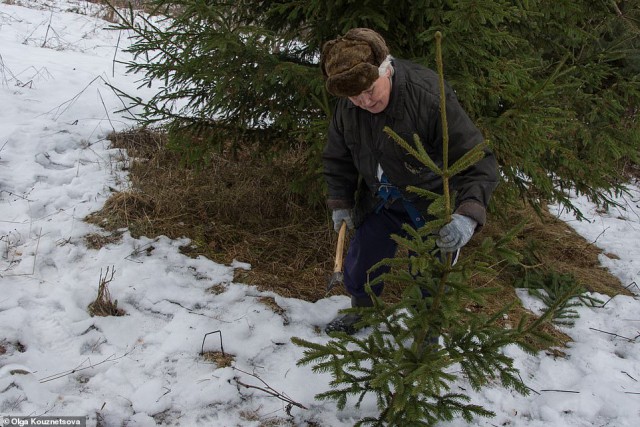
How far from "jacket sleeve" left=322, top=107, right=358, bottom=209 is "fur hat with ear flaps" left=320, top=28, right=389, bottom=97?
53 cm

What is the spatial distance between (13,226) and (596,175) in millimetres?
4902

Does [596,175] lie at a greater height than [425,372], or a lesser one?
greater

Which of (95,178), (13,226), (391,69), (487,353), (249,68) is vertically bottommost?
(487,353)

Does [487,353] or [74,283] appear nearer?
[487,353]

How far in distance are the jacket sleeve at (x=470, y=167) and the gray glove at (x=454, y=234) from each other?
9 cm

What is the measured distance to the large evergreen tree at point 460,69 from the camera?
10.1ft

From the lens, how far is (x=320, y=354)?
1.96m

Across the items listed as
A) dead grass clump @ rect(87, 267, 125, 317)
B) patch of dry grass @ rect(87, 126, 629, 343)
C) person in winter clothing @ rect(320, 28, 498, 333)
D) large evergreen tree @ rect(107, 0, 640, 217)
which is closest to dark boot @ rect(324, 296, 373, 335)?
person in winter clothing @ rect(320, 28, 498, 333)

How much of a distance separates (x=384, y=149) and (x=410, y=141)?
0.16 meters

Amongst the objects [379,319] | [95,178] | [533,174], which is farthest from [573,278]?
[95,178]

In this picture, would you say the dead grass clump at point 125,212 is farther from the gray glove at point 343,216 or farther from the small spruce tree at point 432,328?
the small spruce tree at point 432,328

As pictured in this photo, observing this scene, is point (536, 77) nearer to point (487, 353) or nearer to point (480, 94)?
point (480, 94)

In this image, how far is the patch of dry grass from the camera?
3.82 metres

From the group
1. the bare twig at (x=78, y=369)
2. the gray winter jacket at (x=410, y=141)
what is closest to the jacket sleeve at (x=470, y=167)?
the gray winter jacket at (x=410, y=141)
